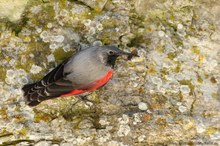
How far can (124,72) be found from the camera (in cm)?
563

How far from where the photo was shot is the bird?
523 centimetres

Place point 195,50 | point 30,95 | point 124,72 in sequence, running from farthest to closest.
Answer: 1. point 195,50
2. point 124,72
3. point 30,95

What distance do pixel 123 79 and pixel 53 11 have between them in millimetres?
1451

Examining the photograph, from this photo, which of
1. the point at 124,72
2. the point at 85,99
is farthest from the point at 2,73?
the point at 124,72

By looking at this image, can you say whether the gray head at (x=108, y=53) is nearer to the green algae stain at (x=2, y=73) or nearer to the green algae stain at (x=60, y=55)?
the green algae stain at (x=60, y=55)

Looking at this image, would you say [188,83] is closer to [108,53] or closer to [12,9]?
[108,53]

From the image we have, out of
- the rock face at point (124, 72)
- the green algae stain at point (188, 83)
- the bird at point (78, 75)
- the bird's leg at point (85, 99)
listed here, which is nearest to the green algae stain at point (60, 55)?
the rock face at point (124, 72)

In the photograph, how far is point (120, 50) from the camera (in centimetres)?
550

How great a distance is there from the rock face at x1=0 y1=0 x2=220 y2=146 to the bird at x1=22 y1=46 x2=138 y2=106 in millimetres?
178

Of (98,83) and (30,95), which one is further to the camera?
(98,83)

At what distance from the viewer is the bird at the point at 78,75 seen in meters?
5.23

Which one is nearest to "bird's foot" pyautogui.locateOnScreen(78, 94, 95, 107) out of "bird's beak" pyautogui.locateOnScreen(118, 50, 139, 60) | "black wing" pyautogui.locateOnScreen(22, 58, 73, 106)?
"black wing" pyautogui.locateOnScreen(22, 58, 73, 106)

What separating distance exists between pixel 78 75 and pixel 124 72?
0.68m

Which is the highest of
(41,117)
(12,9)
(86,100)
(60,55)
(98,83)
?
(12,9)
